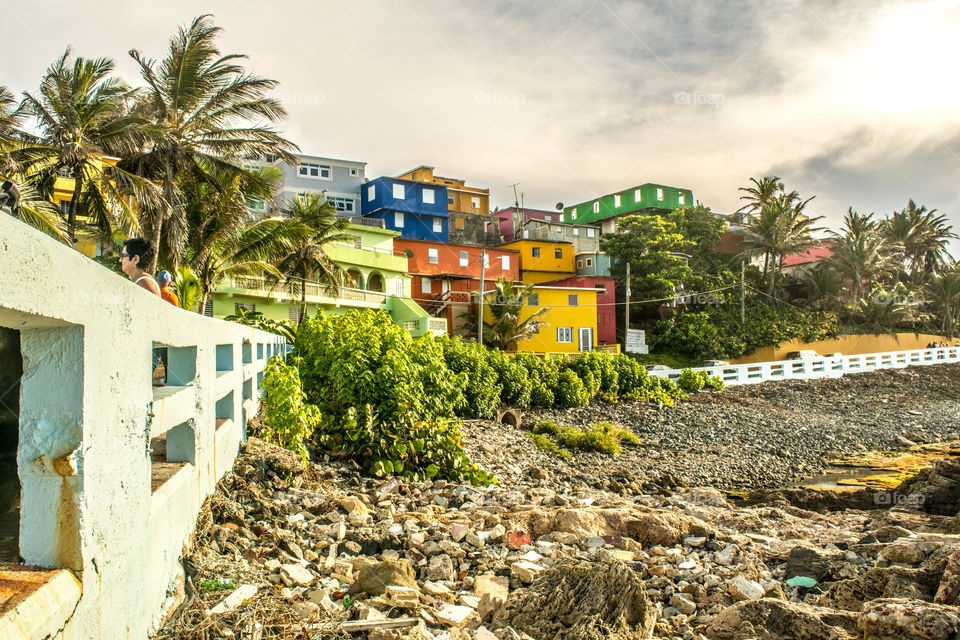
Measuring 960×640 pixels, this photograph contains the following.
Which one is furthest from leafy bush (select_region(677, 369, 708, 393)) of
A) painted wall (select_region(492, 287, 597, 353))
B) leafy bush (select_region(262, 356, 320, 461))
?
leafy bush (select_region(262, 356, 320, 461))

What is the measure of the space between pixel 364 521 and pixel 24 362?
13.3ft

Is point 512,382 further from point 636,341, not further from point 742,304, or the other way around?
point 742,304

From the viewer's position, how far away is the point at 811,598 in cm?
462

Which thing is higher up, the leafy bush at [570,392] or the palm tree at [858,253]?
the palm tree at [858,253]

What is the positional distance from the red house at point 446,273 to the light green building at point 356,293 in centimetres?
173

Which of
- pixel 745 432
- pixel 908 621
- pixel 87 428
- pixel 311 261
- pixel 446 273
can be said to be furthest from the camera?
pixel 446 273

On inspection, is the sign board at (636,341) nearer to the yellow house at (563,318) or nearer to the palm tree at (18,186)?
the yellow house at (563,318)

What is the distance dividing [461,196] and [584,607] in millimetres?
49111

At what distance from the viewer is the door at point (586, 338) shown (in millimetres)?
37906

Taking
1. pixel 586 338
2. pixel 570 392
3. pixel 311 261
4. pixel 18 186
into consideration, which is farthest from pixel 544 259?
pixel 18 186

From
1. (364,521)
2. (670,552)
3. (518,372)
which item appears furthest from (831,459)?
(364,521)

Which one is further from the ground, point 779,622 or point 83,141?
point 83,141

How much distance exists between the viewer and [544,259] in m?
45.7

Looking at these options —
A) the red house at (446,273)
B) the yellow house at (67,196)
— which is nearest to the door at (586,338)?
the red house at (446,273)
